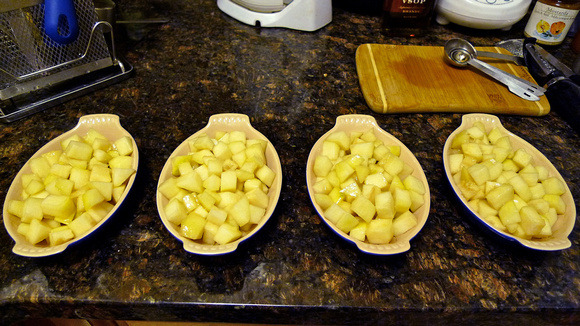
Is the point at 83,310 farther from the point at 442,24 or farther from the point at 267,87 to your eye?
the point at 442,24

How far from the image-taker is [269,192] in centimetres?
80

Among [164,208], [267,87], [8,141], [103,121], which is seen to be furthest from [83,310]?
[267,87]

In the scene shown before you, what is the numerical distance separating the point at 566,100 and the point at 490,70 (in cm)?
23

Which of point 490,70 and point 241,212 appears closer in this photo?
point 241,212

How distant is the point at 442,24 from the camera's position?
1.52 m

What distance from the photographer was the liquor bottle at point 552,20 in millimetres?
1257

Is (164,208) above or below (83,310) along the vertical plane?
above

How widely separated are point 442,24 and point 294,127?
0.91 m

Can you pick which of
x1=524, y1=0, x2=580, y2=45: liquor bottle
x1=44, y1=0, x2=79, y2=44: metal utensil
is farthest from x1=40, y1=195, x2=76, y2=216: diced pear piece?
x1=524, y1=0, x2=580, y2=45: liquor bottle

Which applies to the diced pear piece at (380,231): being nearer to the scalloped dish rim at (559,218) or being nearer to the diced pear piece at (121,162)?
the scalloped dish rim at (559,218)

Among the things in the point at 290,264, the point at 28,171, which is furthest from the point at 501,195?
the point at 28,171

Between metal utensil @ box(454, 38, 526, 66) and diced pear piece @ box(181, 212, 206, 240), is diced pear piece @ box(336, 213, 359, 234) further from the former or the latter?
metal utensil @ box(454, 38, 526, 66)

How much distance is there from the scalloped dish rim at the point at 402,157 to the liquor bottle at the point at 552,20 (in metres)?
0.91

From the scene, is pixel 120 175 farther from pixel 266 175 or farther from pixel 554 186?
pixel 554 186
